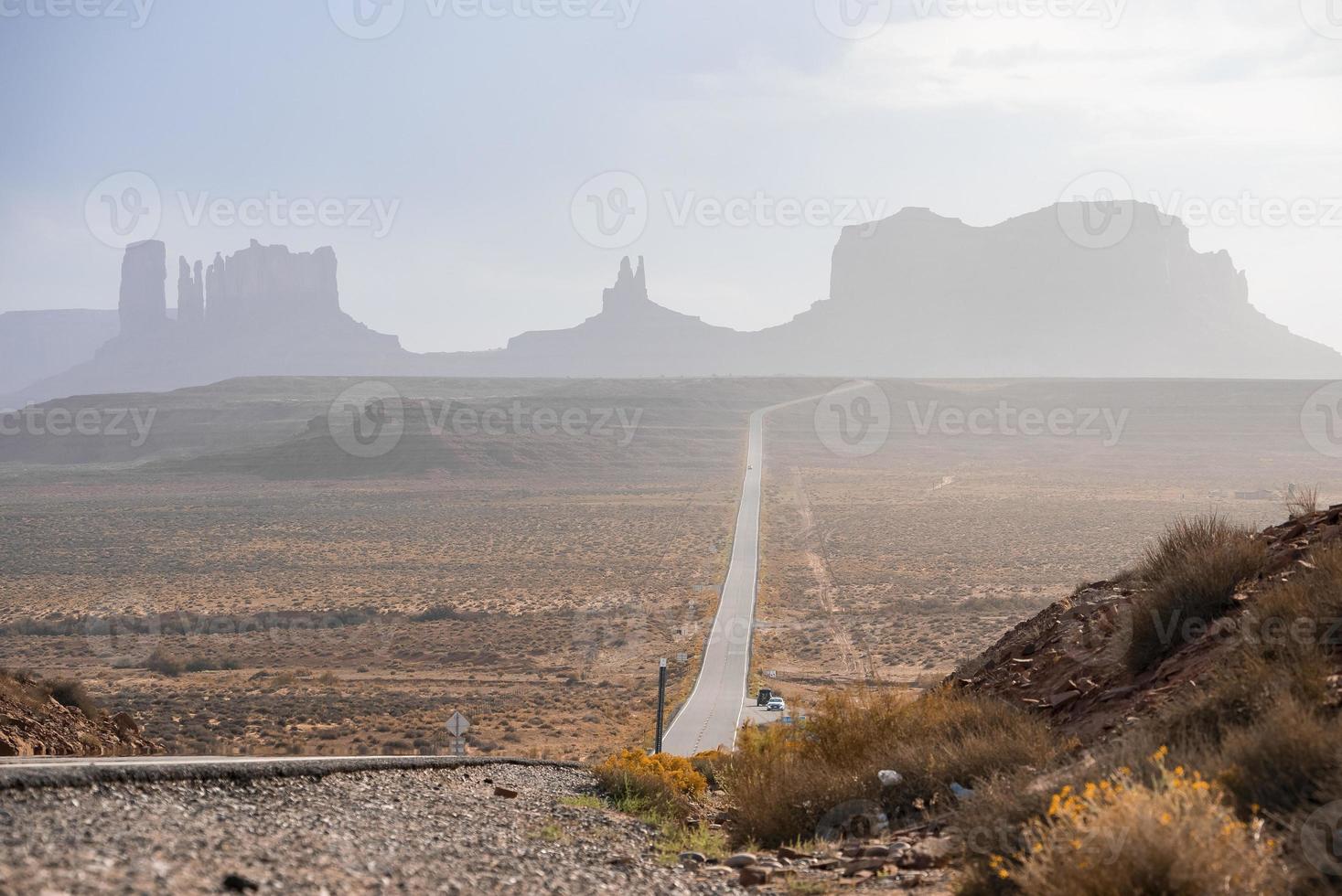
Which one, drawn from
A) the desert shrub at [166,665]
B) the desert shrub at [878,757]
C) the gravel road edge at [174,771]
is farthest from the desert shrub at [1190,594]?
the desert shrub at [166,665]

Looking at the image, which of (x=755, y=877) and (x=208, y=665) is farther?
(x=208, y=665)

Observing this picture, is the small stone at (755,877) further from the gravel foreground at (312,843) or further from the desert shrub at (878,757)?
the desert shrub at (878,757)

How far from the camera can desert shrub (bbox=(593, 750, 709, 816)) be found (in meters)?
11.1

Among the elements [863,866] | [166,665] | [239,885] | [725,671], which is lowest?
[166,665]

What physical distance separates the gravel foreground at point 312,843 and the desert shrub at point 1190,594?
4731 mm

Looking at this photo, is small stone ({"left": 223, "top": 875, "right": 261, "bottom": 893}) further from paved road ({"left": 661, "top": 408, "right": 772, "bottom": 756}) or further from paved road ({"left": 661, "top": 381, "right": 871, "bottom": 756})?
paved road ({"left": 661, "top": 408, "right": 772, "bottom": 756})

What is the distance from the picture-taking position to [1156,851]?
476 centimetres

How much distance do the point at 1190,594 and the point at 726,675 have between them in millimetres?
24057

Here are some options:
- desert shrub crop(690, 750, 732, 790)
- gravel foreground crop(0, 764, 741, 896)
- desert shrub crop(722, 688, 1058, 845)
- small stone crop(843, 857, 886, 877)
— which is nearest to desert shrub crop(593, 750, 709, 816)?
desert shrub crop(690, 750, 732, 790)

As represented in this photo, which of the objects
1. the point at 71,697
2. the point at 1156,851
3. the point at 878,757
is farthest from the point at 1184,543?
the point at 71,697

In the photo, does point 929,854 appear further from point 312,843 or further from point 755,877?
point 312,843

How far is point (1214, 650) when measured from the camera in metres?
8.29

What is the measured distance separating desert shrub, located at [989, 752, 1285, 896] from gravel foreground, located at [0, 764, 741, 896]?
2.57 m

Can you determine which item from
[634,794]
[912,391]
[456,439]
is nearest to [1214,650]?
[634,794]
